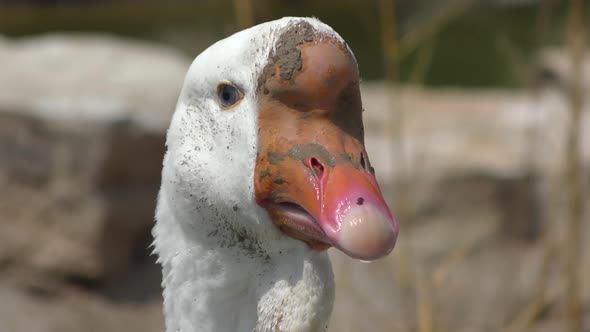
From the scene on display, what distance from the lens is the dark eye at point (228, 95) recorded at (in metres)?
1.59

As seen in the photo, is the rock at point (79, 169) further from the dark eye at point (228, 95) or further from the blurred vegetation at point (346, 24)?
the blurred vegetation at point (346, 24)

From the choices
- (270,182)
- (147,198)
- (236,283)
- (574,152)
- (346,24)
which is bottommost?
(346,24)

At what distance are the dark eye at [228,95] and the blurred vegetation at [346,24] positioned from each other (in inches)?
343

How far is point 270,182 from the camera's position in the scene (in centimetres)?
148

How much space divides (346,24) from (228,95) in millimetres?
12540

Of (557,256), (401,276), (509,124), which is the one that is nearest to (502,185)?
(557,256)

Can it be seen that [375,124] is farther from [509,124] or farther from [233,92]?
[233,92]

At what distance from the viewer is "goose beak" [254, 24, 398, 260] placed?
1.40 meters

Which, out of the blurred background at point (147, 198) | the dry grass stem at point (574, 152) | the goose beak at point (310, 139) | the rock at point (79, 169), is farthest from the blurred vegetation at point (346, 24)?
the goose beak at point (310, 139)

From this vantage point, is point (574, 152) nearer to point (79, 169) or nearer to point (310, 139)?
point (310, 139)

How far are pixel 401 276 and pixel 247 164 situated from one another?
1538mm

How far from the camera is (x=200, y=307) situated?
67.2 inches

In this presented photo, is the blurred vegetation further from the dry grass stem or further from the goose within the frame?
the goose

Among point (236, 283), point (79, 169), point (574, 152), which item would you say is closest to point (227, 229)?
point (236, 283)
